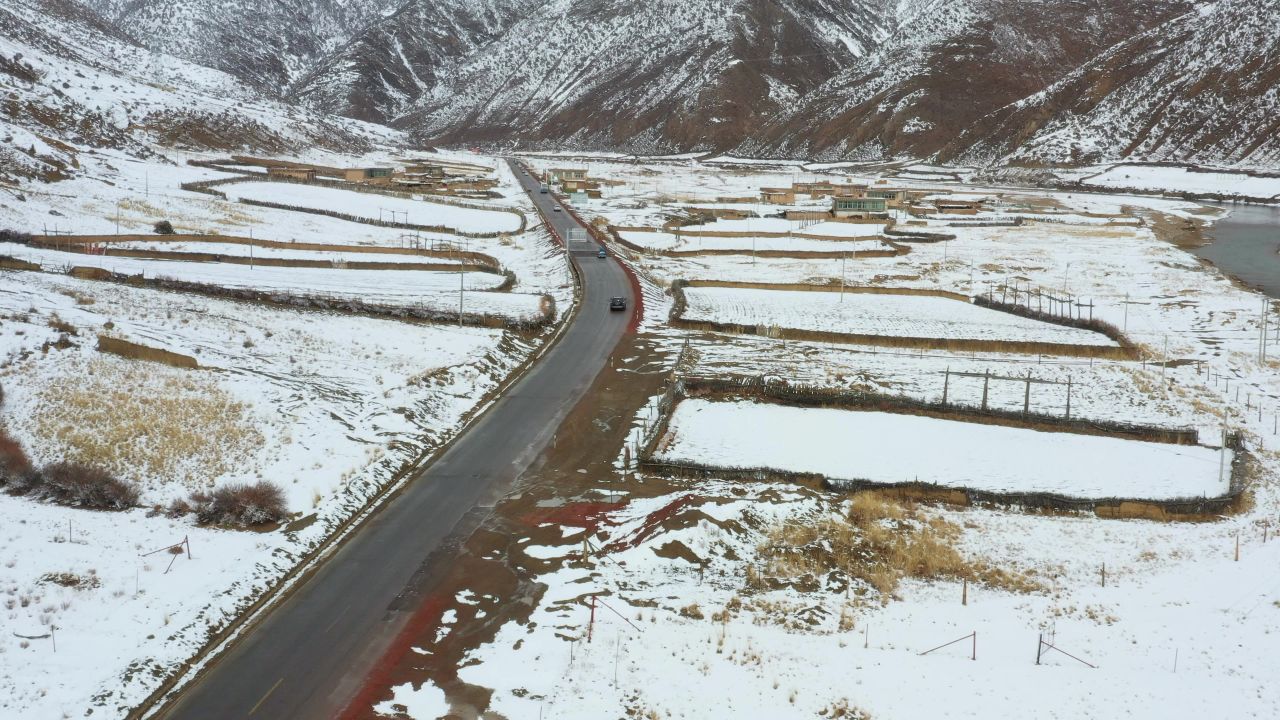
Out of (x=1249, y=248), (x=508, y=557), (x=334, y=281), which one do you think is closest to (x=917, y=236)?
(x=1249, y=248)

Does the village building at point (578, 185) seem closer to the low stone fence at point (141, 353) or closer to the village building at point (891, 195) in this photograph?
the village building at point (891, 195)

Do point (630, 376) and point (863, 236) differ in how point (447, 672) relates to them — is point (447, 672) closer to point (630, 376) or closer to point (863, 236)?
point (630, 376)

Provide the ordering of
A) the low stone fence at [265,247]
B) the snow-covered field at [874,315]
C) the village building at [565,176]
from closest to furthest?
the snow-covered field at [874,315] < the low stone fence at [265,247] < the village building at [565,176]

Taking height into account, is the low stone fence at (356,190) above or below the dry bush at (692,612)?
above

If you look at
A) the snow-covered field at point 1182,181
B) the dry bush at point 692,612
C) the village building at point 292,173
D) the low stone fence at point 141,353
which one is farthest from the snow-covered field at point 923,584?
the snow-covered field at point 1182,181

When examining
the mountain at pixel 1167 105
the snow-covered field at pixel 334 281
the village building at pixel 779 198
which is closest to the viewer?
the snow-covered field at pixel 334 281

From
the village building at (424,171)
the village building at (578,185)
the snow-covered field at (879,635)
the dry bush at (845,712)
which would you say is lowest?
the dry bush at (845,712)

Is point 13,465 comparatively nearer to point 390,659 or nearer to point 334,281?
point 390,659
